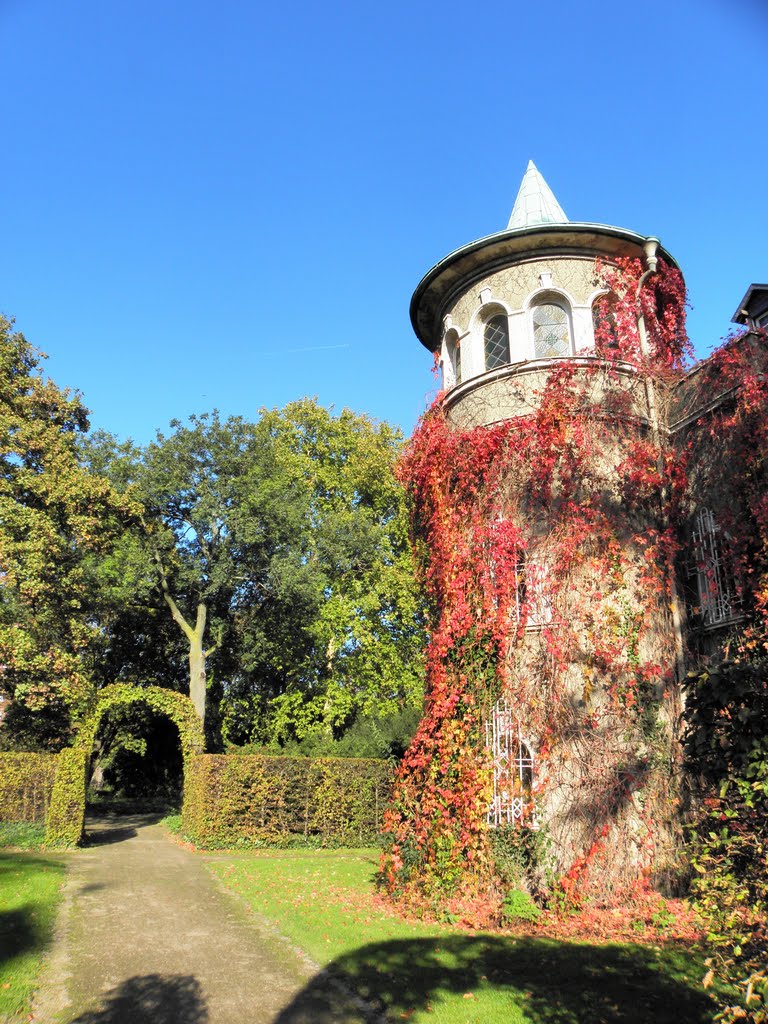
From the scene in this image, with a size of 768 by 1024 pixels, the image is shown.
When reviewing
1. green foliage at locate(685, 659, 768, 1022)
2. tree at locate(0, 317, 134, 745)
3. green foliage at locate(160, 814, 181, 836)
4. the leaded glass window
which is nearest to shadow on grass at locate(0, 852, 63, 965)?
green foliage at locate(685, 659, 768, 1022)

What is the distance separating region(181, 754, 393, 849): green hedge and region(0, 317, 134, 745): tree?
4.41 meters

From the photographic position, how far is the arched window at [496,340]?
12.6m

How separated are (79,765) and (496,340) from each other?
14.1 meters

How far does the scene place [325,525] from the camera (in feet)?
87.4

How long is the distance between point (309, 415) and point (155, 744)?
18134mm

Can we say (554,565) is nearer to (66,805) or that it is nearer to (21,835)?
(66,805)

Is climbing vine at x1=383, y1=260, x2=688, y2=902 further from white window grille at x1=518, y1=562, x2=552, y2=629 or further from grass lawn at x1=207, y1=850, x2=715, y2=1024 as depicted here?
grass lawn at x1=207, y1=850, x2=715, y2=1024

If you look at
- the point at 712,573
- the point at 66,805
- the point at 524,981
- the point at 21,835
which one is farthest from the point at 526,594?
the point at 21,835

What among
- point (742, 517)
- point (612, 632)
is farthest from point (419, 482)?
point (742, 517)

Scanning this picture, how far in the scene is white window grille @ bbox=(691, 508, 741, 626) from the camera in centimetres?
986

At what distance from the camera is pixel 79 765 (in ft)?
55.8

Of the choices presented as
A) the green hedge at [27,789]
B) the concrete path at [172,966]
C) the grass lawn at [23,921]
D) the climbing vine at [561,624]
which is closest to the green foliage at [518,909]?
the climbing vine at [561,624]

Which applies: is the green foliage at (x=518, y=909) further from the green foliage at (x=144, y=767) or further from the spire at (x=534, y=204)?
the green foliage at (x=144, y=767)

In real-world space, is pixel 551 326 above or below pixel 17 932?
above
